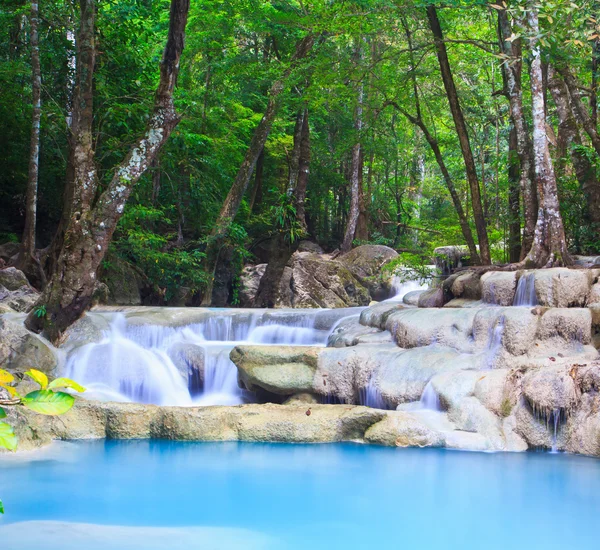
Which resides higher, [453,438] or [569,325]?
[569,325]

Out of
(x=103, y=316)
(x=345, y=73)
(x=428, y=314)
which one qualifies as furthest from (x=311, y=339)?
(x=345, y=73)

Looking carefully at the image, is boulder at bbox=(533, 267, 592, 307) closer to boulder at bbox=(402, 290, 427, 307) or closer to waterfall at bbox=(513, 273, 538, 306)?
waterfall at bbox=(513, 273, 538, 306)

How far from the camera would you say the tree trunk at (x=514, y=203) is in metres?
12.2

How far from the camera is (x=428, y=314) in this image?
28.7ft

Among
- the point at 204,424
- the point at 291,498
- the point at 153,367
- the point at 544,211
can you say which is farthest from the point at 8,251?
the point at 291,498

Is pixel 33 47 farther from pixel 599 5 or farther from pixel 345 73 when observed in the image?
pixel 599 5

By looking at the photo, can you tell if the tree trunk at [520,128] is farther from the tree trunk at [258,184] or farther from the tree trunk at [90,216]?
the tree trunk at [258,184]

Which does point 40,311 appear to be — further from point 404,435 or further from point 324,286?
point 324,286

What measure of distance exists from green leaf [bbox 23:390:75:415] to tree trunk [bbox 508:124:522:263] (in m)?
11.3

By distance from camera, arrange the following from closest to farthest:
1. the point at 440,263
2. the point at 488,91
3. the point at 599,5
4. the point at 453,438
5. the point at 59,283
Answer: the point at 453,438, the point at 599,5, the point at 59,283, the point at 440,263, the point at 488,91

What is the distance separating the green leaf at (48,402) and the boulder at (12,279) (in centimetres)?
1134

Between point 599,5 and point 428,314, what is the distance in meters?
4.56

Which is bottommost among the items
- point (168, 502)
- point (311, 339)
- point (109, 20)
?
point (168, 502)

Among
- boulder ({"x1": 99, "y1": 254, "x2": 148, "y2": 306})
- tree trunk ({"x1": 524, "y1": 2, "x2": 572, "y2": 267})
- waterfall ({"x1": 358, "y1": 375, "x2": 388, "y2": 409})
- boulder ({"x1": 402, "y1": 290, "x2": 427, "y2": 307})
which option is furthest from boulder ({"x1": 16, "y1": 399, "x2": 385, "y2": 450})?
boulder ({"x1": 99, "y1": 254, "x2": 148, "y2": 306})
